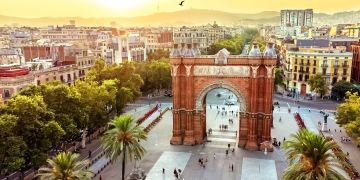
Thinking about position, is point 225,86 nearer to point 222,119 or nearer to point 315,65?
point 222,119

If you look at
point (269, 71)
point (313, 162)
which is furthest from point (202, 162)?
point (313, 162)

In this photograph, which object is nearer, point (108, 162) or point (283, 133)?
point (108, 162)

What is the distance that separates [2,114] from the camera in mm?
39031

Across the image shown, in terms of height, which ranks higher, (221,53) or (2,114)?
(221,53)

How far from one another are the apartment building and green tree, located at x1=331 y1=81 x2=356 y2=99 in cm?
448

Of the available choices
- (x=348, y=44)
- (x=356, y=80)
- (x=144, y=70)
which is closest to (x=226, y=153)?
(x=144, y=70)

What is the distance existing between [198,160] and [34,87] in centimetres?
2305

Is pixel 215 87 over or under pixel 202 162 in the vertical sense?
over

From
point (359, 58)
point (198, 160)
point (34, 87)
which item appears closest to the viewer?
point (34, 87)

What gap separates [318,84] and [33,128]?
228 ft

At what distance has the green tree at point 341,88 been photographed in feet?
281

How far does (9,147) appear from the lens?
37.2m

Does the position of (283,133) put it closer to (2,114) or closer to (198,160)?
(198,160)

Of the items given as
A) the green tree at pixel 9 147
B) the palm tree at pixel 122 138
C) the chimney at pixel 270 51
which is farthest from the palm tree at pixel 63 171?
the chimney at pixel 270 51
